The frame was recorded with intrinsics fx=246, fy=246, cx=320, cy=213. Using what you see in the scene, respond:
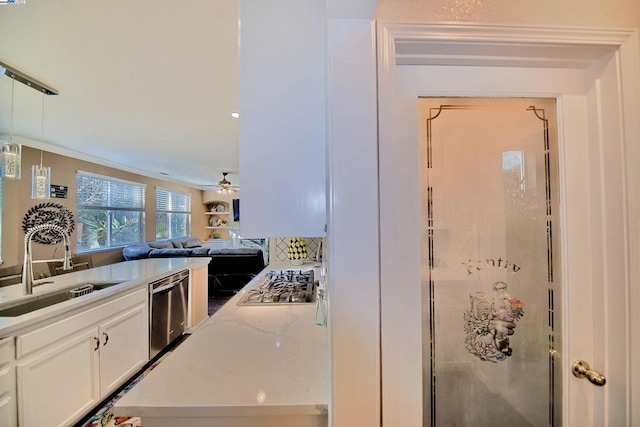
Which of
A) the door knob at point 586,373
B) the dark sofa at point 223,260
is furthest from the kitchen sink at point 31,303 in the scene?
the door knob at point 586,373

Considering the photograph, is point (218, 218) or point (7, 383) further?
point (218, 218)

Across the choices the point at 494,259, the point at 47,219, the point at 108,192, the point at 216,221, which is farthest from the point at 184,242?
the point at 494,259

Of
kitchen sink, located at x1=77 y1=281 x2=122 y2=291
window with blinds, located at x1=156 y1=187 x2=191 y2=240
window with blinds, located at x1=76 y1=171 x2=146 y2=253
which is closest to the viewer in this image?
kitchen sink, located at x1=77 y1=281 x2=122 y2=291

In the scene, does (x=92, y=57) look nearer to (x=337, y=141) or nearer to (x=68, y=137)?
(x=337, y=141)

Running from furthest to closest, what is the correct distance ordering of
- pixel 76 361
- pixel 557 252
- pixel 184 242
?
pixel 184 242 → pixel 76 361 → pixel 557 252

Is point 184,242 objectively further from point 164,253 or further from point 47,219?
point 47,219

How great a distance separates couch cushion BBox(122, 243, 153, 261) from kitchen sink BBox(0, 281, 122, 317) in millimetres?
3164

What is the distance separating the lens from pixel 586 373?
81 centimetres

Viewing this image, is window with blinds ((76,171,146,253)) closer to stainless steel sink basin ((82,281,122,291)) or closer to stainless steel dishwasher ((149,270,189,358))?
stainless steel dishwasher ((149,270,189,358))

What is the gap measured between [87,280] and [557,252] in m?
3.33

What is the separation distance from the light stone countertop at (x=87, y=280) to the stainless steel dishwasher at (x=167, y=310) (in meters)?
0.13

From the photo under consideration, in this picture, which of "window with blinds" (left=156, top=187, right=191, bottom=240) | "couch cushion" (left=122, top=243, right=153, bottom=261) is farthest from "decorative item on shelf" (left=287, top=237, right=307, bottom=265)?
"window with blinds" (left=156, top=187, right=191, bottom=240)

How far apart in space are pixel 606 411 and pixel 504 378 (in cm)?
29

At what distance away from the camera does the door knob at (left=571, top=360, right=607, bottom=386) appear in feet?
2.60
